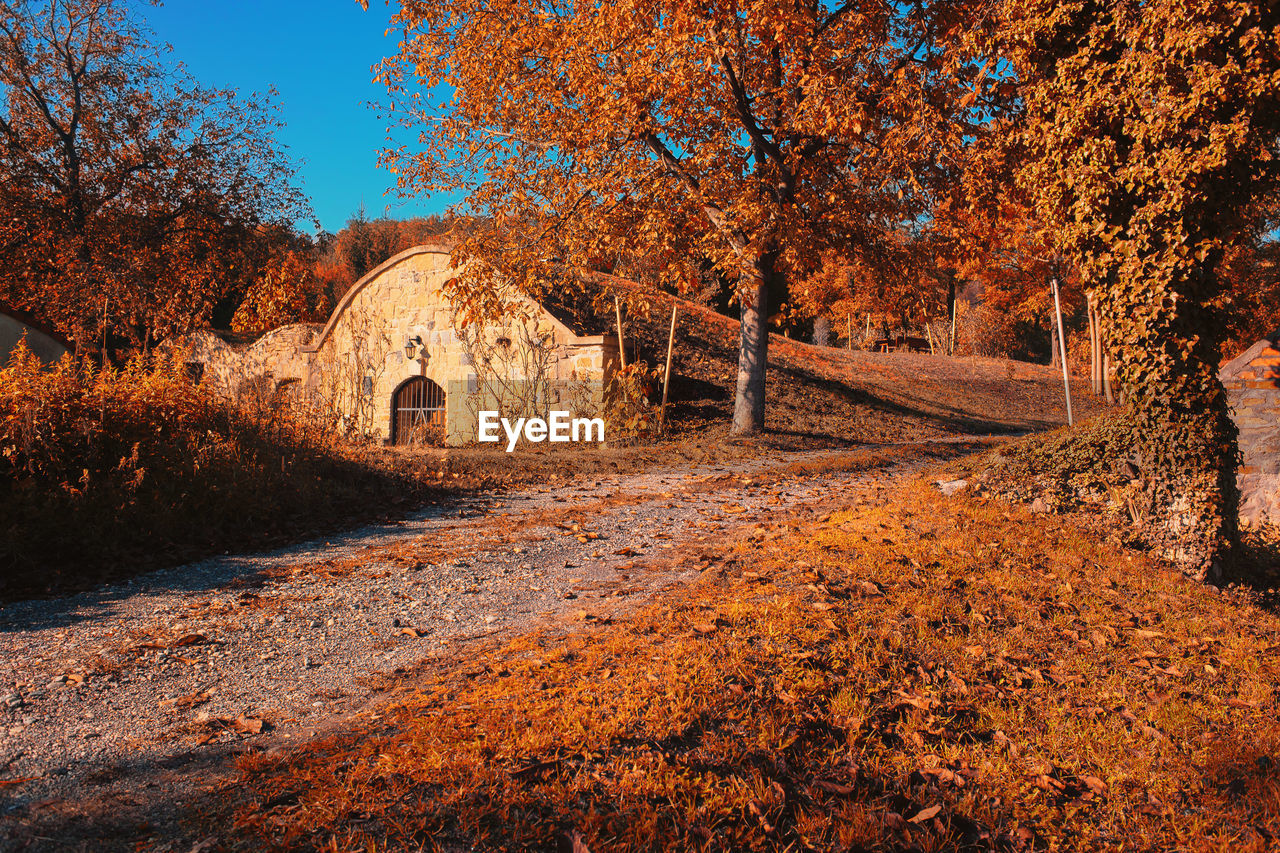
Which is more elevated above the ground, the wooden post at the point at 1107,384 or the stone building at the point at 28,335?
the stone building at the point at 28,335

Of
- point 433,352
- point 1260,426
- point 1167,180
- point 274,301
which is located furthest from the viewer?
point 274,301

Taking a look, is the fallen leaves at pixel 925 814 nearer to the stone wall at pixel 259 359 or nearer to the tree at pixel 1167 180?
the tree at pixel 1167 180

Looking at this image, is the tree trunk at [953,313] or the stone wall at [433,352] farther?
the tree trunk at [953,313]

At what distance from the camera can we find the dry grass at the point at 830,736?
2.47 metres

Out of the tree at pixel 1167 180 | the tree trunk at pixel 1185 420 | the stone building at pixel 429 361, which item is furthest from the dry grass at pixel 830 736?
the stone building at pixel 429 361

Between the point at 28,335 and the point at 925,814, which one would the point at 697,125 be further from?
the point at 28,335

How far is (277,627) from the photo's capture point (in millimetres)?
4441

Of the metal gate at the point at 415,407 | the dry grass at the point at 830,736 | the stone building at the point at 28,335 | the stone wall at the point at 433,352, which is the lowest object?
the dry grass at the point at 830,736

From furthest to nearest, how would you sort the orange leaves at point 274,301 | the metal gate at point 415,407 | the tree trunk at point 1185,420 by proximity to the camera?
the orange leaves at point 274,301 → the metal gate at point 415,407 → the tree trunk at point 1185,420
